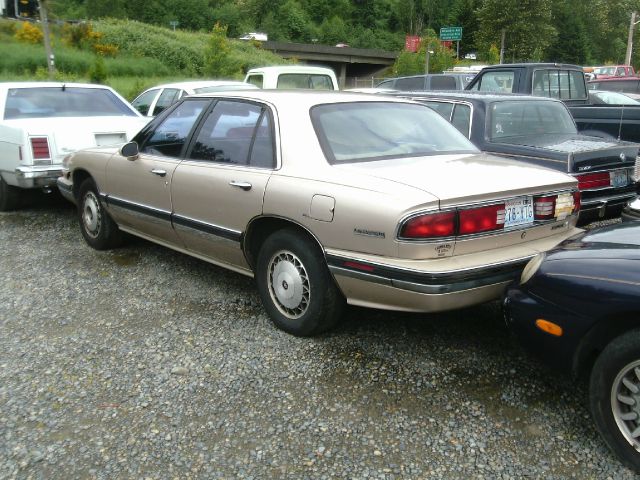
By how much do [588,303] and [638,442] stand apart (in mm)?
592

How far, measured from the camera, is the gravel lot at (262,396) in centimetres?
269

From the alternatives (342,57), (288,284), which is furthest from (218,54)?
(342,57)

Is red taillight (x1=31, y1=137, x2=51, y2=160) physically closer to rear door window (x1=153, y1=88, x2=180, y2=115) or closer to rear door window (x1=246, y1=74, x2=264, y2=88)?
rear door window (x1=153, y1=88, x2=180, y2=115)

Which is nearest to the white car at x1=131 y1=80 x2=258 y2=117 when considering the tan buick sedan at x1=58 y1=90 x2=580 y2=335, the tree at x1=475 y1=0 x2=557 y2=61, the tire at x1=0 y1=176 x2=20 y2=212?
the tire at x1=0 y1=176 x2=20 y2=212

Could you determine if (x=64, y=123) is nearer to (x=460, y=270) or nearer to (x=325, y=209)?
(x=325, y=209)

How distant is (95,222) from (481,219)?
13.1 ft

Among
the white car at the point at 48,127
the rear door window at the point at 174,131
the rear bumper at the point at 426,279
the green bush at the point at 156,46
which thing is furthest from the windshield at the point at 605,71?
the rear bumper at the point at 426,279

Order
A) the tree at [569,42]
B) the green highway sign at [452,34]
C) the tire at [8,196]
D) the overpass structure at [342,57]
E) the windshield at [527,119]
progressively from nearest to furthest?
the windshield at [527,119]
the tire at [8,196]
the green highway sign at [452,34]
the overpass structure at [342,57]
the tree at [569,42]

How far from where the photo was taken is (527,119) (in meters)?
6.34

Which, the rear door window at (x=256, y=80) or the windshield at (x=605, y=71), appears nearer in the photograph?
the rear door window at (x=256, y=80)

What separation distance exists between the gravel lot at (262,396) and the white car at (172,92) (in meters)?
5.93

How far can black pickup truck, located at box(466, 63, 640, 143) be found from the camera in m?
8.25

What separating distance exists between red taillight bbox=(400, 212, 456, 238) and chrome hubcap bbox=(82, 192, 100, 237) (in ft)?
12.1

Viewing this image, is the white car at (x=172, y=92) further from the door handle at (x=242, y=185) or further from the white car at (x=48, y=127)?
the door handle at (x=242, y=185)
